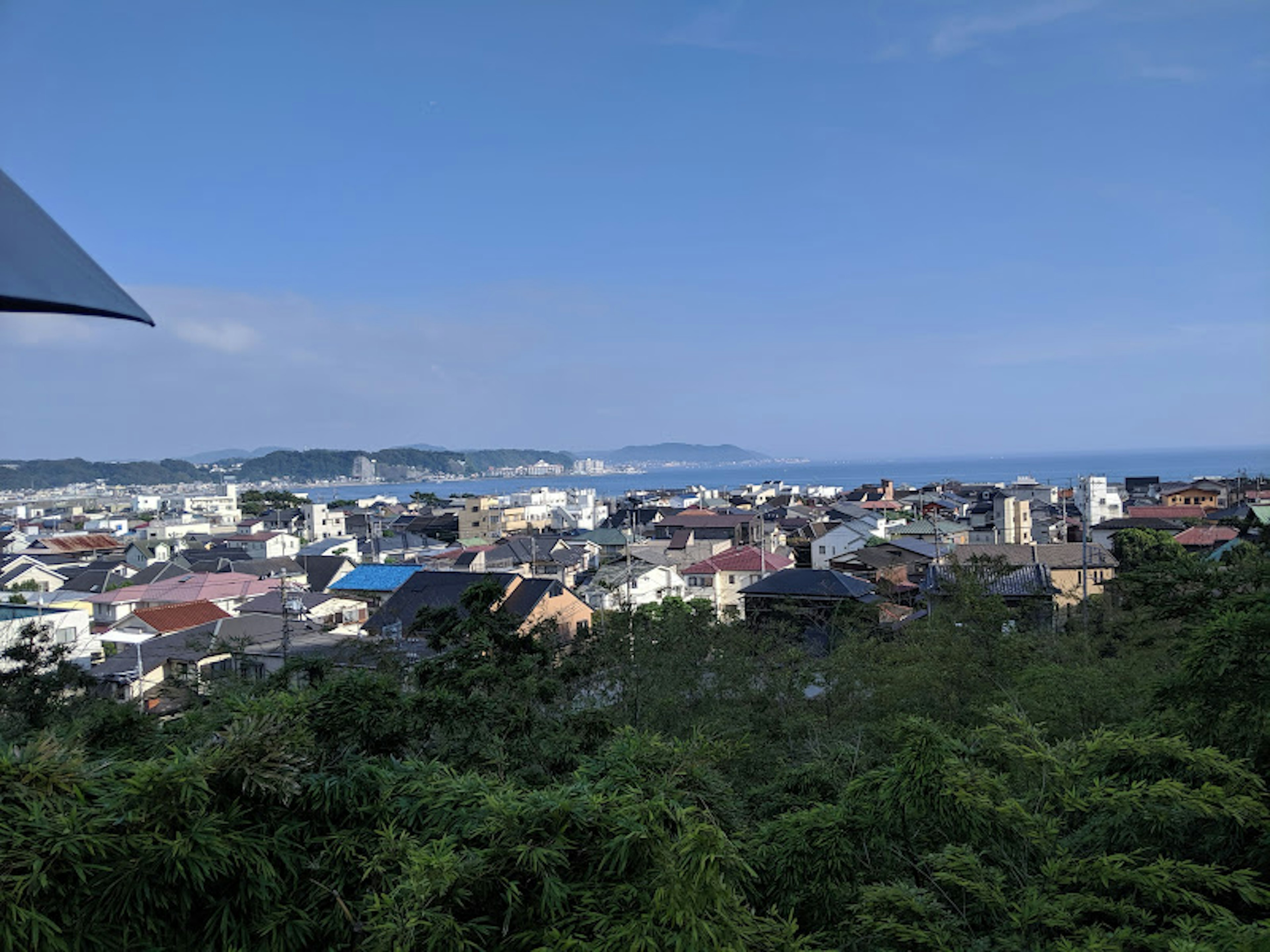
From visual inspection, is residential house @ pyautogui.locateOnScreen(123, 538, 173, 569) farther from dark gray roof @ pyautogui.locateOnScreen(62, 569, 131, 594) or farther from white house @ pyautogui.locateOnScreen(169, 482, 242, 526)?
white house @ pyautogui.locateOnScreen(169, 482, 242, 526)

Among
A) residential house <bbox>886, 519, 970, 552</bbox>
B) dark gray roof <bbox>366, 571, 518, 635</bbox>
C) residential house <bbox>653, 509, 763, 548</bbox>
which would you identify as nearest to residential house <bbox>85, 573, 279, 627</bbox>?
dark gray roof <bbox>366, 571, 518, 635</bbox>

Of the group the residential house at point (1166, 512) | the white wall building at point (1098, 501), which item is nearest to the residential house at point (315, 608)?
the white wall building at point (1098, 501)

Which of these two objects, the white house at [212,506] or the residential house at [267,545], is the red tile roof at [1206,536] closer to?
the residential house at [267,545]

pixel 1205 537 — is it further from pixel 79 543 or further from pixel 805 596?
pixel 79 543

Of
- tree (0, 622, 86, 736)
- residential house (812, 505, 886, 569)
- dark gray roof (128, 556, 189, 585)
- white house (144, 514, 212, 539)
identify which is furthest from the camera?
white house (144, 514, 212, 539)

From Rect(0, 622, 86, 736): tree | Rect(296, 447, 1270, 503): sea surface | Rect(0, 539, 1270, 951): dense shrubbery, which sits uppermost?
Rect(0, 539, 1270, 951): dense shrubbery

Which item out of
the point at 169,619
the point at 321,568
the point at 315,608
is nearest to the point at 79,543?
the point at 321,568
